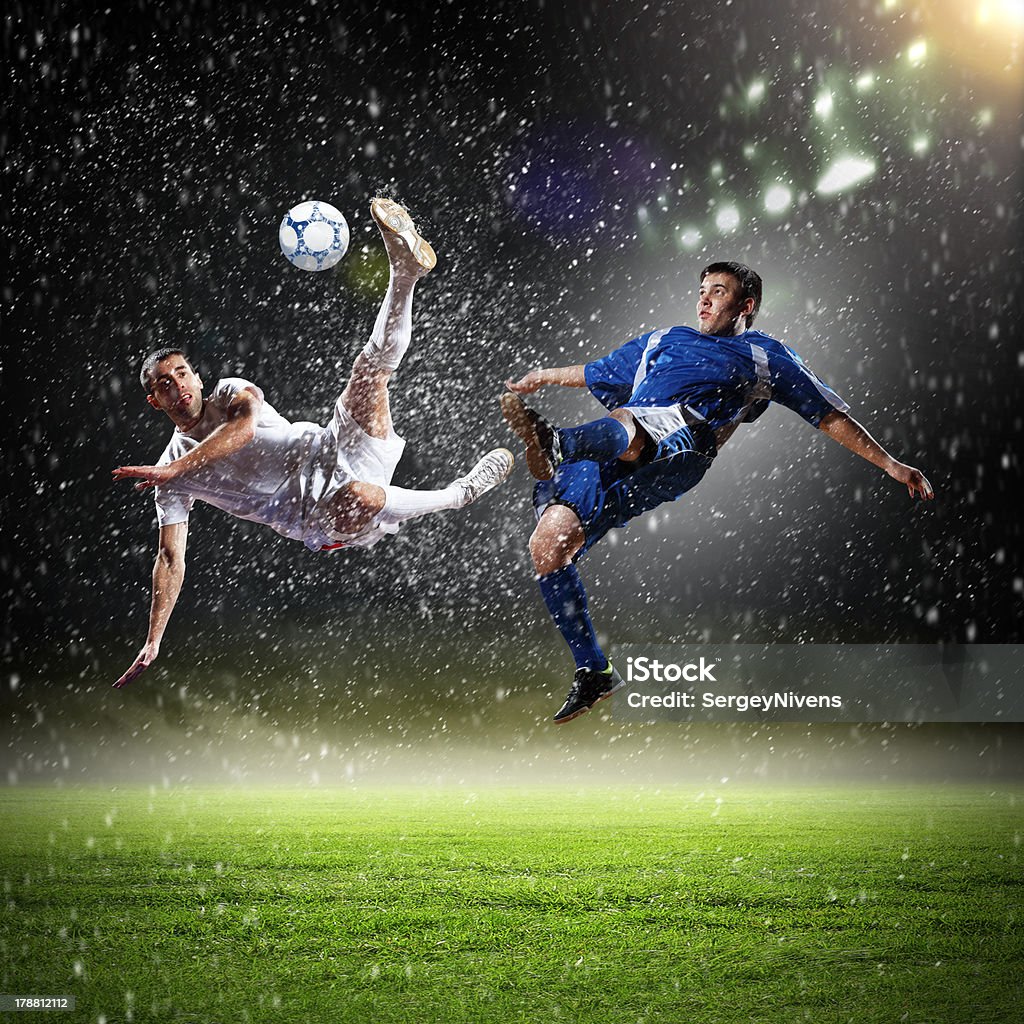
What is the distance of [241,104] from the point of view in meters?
5.37

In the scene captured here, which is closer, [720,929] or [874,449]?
[720,929]

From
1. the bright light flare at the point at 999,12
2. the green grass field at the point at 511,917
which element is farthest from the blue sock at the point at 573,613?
the bright light flare at the point at 999,12

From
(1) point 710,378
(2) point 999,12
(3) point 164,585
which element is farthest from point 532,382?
(2) point 999,12

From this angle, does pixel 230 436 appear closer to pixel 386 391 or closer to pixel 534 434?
pixel 386 391

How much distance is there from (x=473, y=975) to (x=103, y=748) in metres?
3.56

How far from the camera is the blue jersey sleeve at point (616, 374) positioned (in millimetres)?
4273

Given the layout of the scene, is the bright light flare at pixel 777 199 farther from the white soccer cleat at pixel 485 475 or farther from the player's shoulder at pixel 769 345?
the white soccer cleat at pixel 485 475

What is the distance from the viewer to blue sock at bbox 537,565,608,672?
12.4ft

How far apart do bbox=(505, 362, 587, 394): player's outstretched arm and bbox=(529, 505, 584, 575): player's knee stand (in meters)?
0.73

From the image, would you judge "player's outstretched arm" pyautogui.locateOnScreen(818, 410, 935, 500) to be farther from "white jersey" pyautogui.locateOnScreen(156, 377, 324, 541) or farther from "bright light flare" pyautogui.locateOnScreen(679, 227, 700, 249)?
"white jersey" pyautogui.locateOnScreen(156, 377, 324, 541)

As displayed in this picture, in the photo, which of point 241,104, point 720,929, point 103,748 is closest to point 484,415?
point 241,104

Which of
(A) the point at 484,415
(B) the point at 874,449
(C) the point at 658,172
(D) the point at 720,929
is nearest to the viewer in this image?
(D) the point at 720,929

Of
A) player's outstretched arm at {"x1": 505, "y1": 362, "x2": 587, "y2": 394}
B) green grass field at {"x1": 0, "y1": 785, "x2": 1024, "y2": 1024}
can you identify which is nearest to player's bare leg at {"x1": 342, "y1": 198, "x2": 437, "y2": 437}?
player's outstretched arm at {"x1": 505, "y1": 362, "x2": 587, "y2": 394}

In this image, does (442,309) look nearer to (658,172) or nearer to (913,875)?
(658,172)
